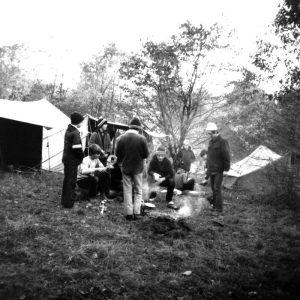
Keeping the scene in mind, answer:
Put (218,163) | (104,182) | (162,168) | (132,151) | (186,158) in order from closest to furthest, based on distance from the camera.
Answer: (132,151)
(218,163)
(104,182)
(162,168)
(186,158)

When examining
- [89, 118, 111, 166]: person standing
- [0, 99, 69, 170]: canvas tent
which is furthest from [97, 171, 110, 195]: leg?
[0, 99, 69, 170]: canvas tent

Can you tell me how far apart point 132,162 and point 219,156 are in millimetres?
2059

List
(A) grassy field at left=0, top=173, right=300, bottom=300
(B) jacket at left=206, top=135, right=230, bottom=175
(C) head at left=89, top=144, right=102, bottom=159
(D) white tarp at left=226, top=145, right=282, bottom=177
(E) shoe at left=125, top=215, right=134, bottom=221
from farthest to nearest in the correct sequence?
(D) white tarp at left=226, top=145, right=282, bottom=177
(C) head at left=89, top=144, right=102, bottom=159
(B) jacket at left=206, top=135, right=230, bottom=175
(E) shoe at left=125, top=215, right=134, bottom=221
(A) grassy field at left=0, top=173, right=300, bottom=300

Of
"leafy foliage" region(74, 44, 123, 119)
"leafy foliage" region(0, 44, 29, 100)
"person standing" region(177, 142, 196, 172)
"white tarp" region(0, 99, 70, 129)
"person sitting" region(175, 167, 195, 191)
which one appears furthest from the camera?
"leafy foliage" region(0, 44, 29, 100)

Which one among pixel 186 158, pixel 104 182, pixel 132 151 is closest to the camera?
pixel 132 151

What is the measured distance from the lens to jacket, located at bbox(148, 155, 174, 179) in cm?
704

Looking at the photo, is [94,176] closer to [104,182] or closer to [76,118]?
[104,182]

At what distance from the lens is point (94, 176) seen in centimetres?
636

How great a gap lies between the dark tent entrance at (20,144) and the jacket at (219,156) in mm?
5977

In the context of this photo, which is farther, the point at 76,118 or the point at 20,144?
the point at 20,144

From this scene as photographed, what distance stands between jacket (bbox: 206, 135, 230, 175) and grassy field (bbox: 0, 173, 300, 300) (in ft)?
3.20

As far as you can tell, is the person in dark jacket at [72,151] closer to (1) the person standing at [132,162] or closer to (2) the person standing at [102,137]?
(1) the person standing at [132,162]

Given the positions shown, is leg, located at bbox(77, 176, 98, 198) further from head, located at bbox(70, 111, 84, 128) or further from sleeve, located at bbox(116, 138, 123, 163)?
head, located at bbox(70, 111, 84, 128)

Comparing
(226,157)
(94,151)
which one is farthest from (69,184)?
(226,157)
